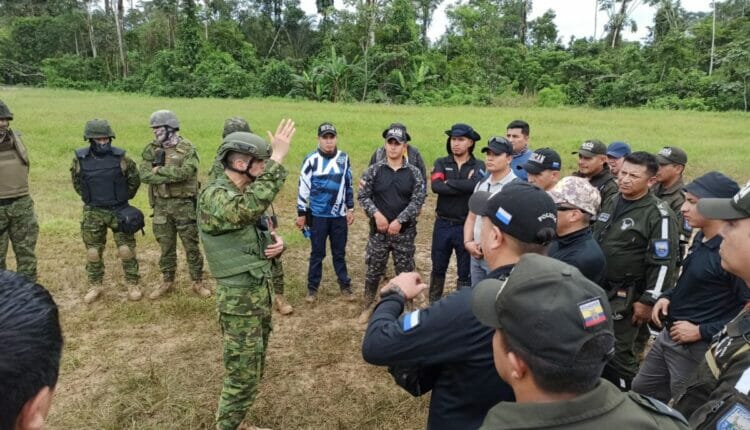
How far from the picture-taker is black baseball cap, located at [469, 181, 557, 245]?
185cm

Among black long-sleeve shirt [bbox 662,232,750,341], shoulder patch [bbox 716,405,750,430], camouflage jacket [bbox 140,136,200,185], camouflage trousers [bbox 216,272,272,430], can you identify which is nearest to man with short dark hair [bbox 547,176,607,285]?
black long-sleeve shirt [bbox 662,232,750,341]

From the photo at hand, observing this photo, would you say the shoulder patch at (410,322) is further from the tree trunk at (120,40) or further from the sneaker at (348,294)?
the tree trunk at (120,40)

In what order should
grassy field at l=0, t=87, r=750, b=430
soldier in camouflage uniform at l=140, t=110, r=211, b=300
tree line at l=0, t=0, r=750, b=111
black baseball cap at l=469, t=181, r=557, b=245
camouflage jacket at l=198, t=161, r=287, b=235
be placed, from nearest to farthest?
black baseball cap at l=469, t=181, r=557, b=245, camouflage jacket at l=198, t=161, r=287, b=235, grassy field at l=0, t=87, r=750, b=430, soldier in camouflage uniform at l=140, t=110, r=211, b=300, tree line at l=0, t=0, r=750, b=111

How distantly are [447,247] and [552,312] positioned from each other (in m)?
3.89

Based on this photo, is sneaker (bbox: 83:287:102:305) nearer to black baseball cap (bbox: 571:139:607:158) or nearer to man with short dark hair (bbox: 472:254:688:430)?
man with short dark hair (bbox: 472:254:688:430)

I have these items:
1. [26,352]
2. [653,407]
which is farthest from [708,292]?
[26,352]

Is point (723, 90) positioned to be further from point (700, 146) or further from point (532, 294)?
point (532, 294)

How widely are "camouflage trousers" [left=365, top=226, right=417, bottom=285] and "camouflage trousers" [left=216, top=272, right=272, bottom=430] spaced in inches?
78.5

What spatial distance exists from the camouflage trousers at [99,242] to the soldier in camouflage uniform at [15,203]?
1.75 ft

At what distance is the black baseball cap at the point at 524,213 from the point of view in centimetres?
185

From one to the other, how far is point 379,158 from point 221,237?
8.11 feet

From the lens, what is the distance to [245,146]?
299cm

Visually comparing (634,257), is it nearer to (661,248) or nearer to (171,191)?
(661,248)

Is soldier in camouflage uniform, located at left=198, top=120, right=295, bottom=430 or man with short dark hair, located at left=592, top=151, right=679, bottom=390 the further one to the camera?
man with short dark hair, located at left=592, top=151, right=679, bottom=390
